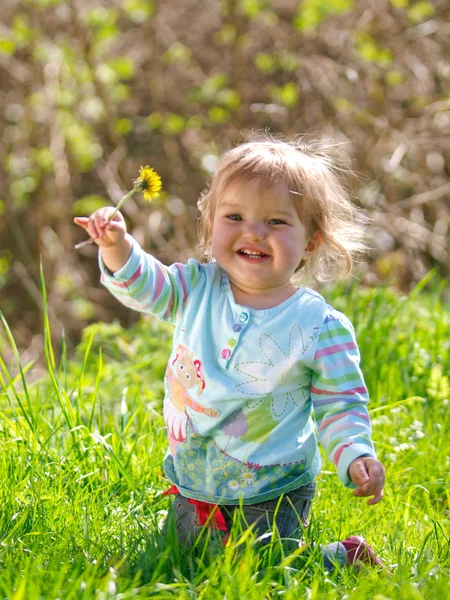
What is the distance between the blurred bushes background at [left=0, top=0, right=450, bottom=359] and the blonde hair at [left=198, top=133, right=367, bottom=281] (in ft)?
9.95

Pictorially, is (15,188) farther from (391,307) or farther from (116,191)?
(391,307)

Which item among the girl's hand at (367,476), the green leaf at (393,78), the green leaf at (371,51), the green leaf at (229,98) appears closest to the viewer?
the girl's hand at (367,476)

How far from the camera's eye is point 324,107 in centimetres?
682

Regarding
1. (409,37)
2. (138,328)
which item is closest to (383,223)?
(409,37)

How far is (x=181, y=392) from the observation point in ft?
7.78

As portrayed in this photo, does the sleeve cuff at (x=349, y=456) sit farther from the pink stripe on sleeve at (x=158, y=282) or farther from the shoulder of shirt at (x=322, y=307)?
the pink stripe on sleeve at (x=158, y=282)

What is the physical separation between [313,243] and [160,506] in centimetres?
86

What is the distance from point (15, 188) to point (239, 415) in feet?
18.7

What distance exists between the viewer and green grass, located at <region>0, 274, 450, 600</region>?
6.09ft

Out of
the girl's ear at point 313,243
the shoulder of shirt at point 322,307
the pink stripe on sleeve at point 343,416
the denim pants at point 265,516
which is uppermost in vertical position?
the girl's ear at point 313,243

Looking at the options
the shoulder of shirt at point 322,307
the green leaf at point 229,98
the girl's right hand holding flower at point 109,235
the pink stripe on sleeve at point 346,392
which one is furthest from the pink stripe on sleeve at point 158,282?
the green leaf at point 229,98

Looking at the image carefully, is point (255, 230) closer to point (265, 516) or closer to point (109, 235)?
point (109, 235)

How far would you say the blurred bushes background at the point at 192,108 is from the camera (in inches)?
252

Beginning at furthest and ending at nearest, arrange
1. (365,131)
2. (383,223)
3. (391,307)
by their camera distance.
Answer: (365,131), (383,223), (391,307)
